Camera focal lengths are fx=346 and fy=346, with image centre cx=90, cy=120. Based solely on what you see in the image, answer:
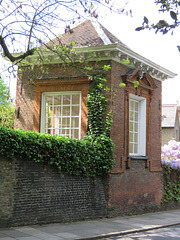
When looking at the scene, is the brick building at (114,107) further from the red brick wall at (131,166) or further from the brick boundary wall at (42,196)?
the brick boundary wall at (42,196)

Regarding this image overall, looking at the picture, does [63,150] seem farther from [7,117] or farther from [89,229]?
[7,117]

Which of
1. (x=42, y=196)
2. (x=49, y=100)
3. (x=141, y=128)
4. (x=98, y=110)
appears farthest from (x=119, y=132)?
(x=42, y=196)

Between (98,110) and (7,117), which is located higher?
(7,117)

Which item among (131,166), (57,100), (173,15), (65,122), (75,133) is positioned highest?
(57,100)

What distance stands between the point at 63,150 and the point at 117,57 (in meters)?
4.81

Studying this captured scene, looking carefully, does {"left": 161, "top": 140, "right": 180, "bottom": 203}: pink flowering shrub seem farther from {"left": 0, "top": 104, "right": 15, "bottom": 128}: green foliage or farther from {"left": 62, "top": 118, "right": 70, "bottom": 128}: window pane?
{"left": 0, "top": 104, "right": 15, "bottom": 128}: green foliage

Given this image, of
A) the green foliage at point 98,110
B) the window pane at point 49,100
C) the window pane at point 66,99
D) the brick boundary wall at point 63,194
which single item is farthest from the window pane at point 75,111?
the brick boundary wall at point 63,194

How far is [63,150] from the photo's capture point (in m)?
11.4

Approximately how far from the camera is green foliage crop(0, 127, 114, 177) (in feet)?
32.3

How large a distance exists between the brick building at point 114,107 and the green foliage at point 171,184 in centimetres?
102

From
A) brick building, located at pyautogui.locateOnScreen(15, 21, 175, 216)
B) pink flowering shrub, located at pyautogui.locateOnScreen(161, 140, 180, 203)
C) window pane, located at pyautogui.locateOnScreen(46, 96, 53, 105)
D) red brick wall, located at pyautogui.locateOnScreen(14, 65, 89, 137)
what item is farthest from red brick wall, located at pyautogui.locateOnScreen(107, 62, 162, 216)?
window pane, located at pyautogui.locateOnScreen(46, 96, 53, 105)

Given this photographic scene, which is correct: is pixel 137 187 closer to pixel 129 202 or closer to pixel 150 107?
pixel 129 202

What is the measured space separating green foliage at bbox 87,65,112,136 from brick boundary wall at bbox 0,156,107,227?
2.10 m

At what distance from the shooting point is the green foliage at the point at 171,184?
57.2ft
